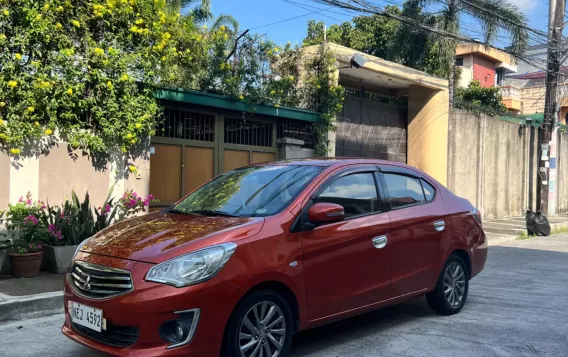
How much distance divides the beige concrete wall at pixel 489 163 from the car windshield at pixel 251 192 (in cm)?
1229

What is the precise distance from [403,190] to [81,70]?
5490mm

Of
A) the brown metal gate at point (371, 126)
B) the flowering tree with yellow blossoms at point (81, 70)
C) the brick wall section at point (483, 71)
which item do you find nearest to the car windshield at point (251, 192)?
the flowering tree with yellow blossoms at point (81, 70)

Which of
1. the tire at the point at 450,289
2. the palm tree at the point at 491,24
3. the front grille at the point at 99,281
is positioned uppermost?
the palm tree at the point at 491,24

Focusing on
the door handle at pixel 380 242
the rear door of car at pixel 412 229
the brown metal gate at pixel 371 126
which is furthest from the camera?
the brown metal gate at pixel 371 126

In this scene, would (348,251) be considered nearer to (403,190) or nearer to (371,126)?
(403,190)

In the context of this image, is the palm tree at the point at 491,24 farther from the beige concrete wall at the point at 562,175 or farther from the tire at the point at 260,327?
the tire at the point at 260,327

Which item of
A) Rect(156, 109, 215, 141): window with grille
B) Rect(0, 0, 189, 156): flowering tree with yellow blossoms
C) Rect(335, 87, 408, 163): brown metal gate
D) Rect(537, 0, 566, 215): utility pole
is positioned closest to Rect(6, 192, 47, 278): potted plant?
Rect(0, 0, 189, 156): flowering tree with yellow blossoms

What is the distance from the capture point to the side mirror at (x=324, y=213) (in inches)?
166

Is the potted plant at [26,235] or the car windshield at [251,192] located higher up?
the car windshield at [251,192]

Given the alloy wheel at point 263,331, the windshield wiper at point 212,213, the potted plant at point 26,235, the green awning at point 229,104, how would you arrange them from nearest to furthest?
the alloy wheel at point 263,331 → the windshield wiper at point 212,213 → the potted plant at point 26,235 → the green awning at point 229,104

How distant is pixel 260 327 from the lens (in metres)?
3.88

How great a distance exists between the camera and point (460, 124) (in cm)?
1659

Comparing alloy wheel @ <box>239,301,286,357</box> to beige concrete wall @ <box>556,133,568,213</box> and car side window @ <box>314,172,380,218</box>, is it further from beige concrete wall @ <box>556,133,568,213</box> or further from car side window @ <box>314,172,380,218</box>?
beige concrete wall @ <box>556,133,568,213</box>

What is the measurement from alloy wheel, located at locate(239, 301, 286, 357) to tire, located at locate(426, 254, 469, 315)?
7.60ft
